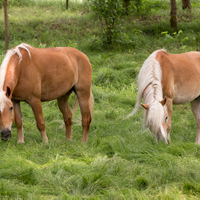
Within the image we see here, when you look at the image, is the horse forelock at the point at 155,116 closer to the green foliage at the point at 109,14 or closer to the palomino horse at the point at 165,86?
the palomino horse at the point at 165,86

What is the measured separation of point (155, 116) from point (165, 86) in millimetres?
922

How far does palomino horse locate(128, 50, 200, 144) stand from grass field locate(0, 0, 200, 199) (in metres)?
0.36

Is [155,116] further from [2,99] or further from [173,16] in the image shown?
[173,16]

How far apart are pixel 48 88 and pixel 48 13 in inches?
432

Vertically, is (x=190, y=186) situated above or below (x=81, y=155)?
above

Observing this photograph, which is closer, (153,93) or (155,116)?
(155,116)

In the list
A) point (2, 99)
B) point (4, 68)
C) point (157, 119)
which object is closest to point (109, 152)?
point (157, 119)

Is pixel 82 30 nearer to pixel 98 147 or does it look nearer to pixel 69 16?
pixel 69 16

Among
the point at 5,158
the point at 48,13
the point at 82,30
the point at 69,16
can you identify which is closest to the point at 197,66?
the point at 5,158

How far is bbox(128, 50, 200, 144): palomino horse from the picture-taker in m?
4.15

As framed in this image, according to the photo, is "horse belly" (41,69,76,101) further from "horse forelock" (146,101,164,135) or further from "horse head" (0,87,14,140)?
"horse forelock" (146,101,164,135)

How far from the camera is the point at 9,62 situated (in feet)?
13.4

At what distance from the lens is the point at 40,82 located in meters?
4.41

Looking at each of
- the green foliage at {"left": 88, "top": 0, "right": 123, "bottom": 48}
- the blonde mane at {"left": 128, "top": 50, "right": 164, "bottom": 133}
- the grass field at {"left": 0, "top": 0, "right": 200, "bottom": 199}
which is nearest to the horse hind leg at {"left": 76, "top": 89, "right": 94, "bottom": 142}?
the grass field at {"left": 0, "top": 0, "right": 200, "bottom": 199}
